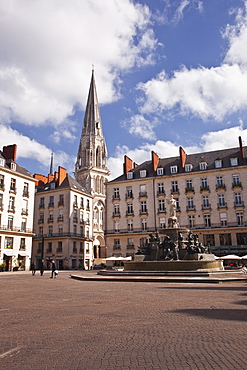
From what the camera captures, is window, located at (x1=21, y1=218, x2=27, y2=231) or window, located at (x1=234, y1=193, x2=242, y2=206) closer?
window, located at (x1=234, y1=193, x2=242, y2=206)

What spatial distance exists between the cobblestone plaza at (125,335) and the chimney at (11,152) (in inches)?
1756

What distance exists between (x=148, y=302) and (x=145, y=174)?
44.6 meters

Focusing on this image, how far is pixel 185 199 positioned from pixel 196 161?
7.15m

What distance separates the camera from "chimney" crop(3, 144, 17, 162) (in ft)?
172

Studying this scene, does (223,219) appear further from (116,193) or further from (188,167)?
(116,193)

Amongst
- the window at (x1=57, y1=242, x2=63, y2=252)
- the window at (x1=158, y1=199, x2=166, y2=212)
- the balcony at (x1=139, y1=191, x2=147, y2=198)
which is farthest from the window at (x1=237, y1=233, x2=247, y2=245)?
the window at (x1=57, y1=242, x2=63, y2=252)

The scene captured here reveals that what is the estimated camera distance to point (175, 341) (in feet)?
19.6

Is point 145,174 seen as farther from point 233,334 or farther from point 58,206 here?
point 233,334

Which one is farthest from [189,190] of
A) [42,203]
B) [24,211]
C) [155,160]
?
[42,203]

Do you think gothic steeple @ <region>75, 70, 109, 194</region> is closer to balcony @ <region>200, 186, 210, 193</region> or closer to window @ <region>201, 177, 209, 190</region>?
window @ <region>201, 177, 209, 190</region>

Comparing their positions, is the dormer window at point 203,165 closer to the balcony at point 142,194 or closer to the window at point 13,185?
the balcony at point 142,194

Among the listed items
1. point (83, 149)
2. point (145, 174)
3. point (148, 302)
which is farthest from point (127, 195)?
point (83, 149)

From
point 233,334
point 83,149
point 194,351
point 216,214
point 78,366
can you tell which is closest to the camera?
point 78,366

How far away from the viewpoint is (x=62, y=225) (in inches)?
2318
